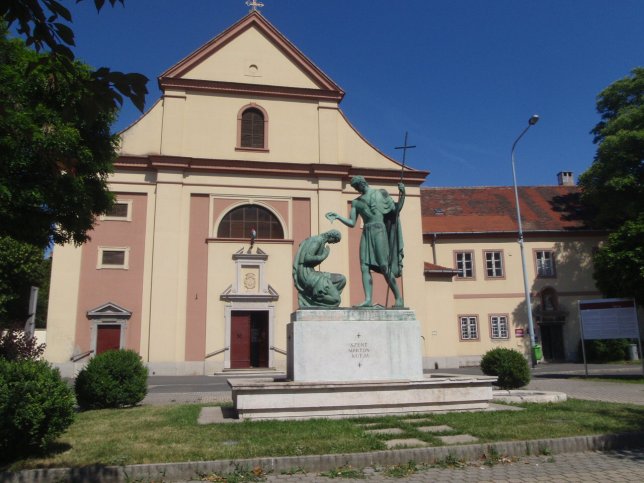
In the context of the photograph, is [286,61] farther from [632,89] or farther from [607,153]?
[632,89]

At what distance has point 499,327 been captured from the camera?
104 feet

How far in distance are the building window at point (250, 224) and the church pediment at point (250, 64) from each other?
6198 mm

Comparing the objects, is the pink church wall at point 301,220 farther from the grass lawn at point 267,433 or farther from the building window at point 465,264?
the grass lawn at point 267,433

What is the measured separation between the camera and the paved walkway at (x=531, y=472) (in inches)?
220

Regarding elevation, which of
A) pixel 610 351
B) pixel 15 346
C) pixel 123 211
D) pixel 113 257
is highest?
pixel 123 211

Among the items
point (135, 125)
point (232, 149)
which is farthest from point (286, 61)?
point (135, 125)

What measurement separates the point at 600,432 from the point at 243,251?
61.6ft

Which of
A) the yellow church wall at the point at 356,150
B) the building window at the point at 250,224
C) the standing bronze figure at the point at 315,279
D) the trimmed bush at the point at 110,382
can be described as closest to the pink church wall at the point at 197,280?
the building window at the point at 250,224

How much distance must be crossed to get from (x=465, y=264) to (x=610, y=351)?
9.29m

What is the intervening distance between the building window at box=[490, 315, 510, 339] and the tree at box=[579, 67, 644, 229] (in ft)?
27.2

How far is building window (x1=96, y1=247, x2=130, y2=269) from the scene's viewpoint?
2325 centimetres

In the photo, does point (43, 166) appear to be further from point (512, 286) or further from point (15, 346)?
point (512, 286)

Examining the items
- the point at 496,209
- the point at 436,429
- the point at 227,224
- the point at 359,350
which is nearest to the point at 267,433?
the point at 436,429

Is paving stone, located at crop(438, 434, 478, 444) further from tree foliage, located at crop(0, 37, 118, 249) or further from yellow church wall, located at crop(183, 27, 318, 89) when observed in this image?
yellow church wall, located at crop(183, 27, 318, 89)
